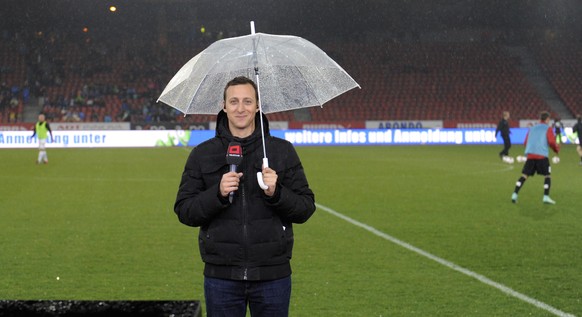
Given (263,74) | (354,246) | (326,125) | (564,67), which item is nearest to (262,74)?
(263,74)

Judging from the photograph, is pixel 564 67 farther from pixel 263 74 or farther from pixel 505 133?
pixel 263 74

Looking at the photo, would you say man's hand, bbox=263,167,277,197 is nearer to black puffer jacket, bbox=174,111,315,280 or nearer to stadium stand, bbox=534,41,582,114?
black puffer jacket, bbox=174,111,315,280

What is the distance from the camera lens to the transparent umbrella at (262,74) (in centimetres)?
440

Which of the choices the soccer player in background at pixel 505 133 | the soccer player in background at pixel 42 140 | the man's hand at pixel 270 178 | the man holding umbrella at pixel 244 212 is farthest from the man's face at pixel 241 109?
the soccer player in background at pixel 505 133

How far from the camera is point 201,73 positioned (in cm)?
446

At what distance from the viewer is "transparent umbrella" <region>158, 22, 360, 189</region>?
4.40m


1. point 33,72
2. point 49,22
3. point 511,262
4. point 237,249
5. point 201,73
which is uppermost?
point 49,22

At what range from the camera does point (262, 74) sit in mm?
4516

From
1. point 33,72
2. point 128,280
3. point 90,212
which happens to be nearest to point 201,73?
point 128,280

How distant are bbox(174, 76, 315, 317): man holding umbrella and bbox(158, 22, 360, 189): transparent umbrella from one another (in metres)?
0.59

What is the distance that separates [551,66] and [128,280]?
5064 cm

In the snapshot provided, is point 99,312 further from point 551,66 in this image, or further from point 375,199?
point 551,66

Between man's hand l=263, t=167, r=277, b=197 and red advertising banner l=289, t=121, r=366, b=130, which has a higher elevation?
red advertising banner l=289, t=121, r=366, b=130

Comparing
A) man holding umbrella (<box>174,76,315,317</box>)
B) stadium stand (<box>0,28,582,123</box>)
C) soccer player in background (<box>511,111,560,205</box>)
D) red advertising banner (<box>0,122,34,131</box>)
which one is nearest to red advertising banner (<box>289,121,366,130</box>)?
stadium stand (<box>0,28,582,123</box>)
